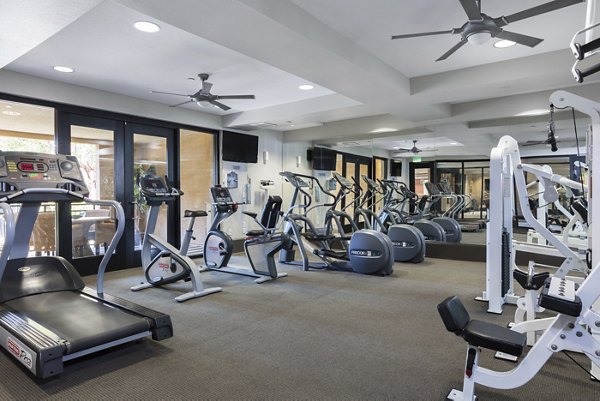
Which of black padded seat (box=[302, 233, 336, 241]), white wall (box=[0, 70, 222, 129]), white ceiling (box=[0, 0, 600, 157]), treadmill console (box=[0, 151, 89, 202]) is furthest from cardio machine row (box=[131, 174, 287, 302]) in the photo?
white wall (box=[0, 70, 222, 129])

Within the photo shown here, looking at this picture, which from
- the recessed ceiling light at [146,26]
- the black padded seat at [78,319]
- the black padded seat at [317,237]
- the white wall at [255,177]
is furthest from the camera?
the white wall at [255,177]

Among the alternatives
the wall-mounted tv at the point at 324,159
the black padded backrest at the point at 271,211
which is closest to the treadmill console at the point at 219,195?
the black padded backrest at the point at 271,211

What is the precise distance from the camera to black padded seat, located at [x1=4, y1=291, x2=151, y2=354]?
2580 millimetres

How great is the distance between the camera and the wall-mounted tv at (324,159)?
916 centimetres

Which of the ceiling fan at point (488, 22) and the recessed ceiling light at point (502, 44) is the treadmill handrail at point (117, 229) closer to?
the ceiling fan at point (488, 22)

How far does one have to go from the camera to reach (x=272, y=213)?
618 centimetres

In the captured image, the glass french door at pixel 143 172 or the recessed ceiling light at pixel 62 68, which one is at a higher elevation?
the recessed ceiling light at pixel 62 68

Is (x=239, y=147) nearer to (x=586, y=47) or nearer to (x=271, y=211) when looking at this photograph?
(x=271, y=211)

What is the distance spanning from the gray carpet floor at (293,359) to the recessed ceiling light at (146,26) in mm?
2701

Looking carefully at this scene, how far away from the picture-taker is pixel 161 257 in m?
4.61

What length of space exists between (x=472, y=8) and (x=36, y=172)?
139 inches

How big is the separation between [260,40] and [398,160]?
558 cm

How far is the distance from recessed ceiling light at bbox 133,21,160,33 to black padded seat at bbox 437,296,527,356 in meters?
3.26

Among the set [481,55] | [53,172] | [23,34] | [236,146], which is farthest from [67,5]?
[236,146]
